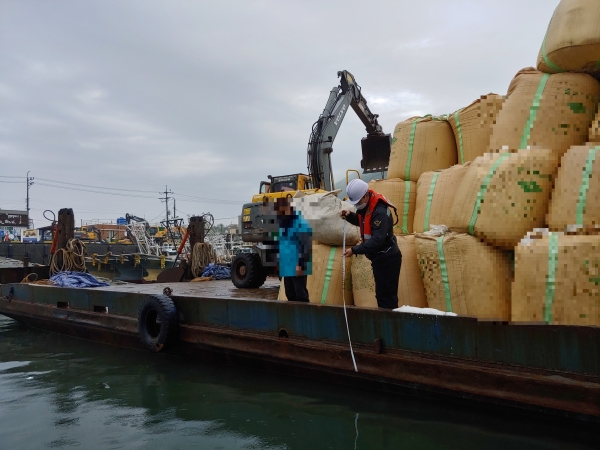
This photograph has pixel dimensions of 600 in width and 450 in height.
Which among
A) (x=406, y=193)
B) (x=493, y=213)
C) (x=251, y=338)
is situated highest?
(x=406, y=193)

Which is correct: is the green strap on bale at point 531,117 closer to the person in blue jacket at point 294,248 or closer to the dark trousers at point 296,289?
the person in blue jacket at point 294,248

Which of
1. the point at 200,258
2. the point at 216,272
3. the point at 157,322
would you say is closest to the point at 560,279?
the point at 157,322

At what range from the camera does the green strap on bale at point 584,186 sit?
295 centimetres

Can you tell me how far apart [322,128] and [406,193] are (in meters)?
7.93

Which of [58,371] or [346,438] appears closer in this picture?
[346,438]

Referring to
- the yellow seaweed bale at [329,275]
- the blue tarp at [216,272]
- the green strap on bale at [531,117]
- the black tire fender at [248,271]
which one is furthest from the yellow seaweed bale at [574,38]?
the blue tarp at [216,272]

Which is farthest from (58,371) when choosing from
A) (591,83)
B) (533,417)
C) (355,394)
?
(591,83)

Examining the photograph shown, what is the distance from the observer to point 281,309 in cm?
446

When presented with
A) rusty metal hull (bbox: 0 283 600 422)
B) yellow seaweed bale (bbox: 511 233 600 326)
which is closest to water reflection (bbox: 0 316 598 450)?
→ rusty metal hull (bbox: 0 283 600 422)

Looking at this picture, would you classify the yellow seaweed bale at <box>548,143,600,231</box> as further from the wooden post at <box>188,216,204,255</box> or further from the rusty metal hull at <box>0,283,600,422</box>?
the wooden post at <box>188,216,204,255</box>

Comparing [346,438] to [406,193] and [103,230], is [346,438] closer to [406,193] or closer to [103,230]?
[406,193]

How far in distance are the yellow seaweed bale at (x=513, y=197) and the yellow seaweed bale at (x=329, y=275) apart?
131 centimetres

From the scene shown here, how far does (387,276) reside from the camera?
3.80 metres

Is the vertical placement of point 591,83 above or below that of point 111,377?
above
